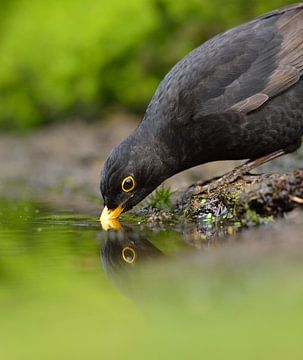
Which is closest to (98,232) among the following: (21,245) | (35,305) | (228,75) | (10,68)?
(21,245)

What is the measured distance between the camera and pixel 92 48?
41.9 feet

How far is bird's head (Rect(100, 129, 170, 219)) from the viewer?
6730mm

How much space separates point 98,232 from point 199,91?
4.79 ft

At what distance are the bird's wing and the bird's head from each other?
0.59 metres

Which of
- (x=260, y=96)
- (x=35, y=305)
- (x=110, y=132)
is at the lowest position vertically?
(x=110, y=132)

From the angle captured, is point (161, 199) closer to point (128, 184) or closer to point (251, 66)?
point (128, 184)

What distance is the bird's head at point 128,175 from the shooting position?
6730 mm

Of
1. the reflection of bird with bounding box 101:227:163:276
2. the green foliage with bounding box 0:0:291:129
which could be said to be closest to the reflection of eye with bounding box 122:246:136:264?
the reflection of bird with bounding box 101:227:163:276

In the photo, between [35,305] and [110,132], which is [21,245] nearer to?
[35,305]

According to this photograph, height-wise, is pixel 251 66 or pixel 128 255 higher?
pixel 251 66

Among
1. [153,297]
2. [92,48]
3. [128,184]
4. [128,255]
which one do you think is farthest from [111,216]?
[92,48]

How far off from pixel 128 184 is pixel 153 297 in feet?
8.99

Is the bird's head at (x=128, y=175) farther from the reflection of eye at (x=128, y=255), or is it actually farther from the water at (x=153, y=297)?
the reflection of eye at (x=128, y=255)

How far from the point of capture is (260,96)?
22.8 ft
